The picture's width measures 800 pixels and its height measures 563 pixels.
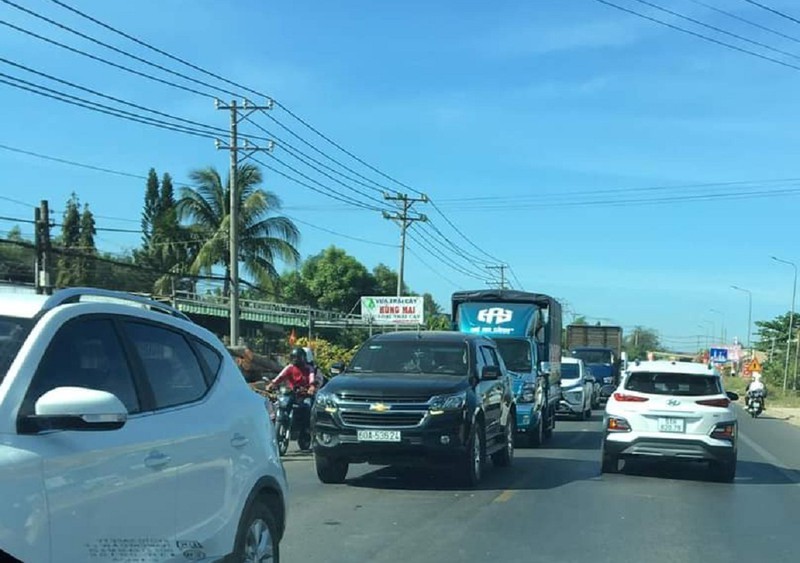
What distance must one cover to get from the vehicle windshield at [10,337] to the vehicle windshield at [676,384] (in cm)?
1077

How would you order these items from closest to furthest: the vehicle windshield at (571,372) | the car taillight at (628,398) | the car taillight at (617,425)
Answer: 1. the car taillight at (617,425)
2. the car taillight at (628,398)
3. the vehicle windshield at (571,372)

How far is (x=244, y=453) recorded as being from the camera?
17.0 ft

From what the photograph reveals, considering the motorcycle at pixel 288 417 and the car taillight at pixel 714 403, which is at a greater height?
the car taillight at pixel 714 403

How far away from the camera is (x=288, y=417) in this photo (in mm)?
14570

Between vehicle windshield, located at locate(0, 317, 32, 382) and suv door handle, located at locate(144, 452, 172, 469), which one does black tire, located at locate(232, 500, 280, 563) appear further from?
vehicle windshield, located at locate(0, 317, 32, 382)

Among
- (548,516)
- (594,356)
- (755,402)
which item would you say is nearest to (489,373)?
(548,516)

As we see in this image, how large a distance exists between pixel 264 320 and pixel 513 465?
48699 millimetres

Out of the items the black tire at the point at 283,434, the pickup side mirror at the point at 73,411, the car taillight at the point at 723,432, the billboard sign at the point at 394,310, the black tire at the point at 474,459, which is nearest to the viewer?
the pickup side mirror at the point at 73,411

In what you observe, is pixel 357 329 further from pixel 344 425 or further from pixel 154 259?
pixel 344 425

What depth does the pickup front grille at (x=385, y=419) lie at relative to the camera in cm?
1097

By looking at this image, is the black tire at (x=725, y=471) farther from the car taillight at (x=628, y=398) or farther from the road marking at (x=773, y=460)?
the car taillight at (x=628, y=398)

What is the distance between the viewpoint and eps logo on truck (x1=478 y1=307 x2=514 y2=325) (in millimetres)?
20594

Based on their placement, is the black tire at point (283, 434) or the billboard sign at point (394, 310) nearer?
the black tire at point (283, 434)

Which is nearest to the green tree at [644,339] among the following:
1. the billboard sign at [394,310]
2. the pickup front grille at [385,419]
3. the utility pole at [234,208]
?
the billboard sign at [394,310]
